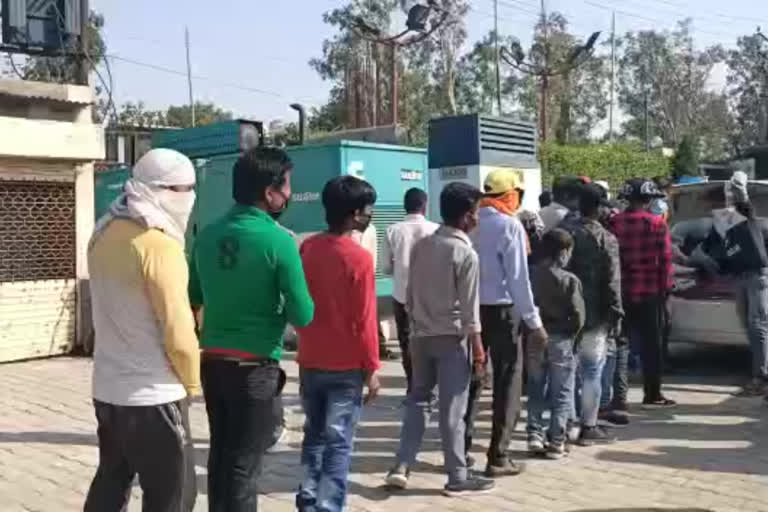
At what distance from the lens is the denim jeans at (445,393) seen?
503 centimetres

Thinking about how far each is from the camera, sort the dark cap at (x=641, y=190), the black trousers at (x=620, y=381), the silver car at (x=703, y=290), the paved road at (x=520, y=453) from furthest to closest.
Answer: the silver car at (x=703, y=290) → the dark cap at (x=641, y=190) → the black trousers at (x=620, y=381) → the paved road at (x=520, y=453)

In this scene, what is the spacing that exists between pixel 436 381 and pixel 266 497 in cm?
112

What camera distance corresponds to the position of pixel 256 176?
386 centimetres

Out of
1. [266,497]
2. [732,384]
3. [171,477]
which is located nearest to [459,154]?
[732,384]

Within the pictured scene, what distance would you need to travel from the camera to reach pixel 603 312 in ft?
20.4

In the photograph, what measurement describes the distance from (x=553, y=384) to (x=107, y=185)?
7.94 metres

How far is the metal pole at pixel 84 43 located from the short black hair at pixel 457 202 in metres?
6.32

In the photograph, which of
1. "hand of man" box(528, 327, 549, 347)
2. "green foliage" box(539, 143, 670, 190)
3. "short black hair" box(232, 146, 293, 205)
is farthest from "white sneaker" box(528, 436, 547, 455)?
"green foliage" box(539, 143, 670, 190)

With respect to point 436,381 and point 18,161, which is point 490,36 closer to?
point 18,161

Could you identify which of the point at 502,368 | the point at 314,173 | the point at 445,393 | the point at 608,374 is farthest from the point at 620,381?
the point at 314,173

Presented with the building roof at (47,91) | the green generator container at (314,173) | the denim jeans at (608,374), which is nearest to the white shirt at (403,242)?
the denim jeans at (608,374)

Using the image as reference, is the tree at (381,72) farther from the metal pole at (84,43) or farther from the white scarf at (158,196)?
the white scarf at (158,196)

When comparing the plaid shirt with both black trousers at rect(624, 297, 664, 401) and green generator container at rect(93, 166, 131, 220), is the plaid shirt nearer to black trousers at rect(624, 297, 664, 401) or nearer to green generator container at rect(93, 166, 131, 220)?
black trousers at rect(624, 297, 664, 401)

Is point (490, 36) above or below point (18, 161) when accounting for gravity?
above
